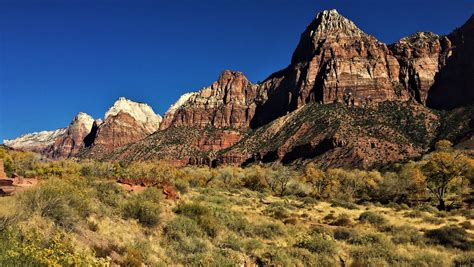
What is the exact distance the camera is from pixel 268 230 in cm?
2178

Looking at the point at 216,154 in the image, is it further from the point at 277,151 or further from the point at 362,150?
the point at 362,150

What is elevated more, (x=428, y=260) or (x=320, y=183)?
(x=320, y=183)

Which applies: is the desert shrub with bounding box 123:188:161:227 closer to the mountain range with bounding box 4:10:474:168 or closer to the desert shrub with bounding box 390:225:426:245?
the desert shrub with bounding box 390:225:426:245

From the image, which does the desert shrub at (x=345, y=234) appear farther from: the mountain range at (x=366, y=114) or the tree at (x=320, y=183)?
the mountain range at (x=366, y=114)

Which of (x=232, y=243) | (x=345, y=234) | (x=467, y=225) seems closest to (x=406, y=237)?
(x=345, y=234)

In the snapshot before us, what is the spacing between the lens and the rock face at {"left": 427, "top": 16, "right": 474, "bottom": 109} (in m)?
162

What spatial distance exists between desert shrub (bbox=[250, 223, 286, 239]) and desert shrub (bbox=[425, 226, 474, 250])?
26.6 feet

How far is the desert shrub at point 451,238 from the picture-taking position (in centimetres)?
2083

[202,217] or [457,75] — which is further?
[457,75]

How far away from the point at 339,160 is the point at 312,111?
48.4 metres

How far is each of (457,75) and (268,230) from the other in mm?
184752

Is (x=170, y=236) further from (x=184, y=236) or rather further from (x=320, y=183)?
(x=320, y=183)

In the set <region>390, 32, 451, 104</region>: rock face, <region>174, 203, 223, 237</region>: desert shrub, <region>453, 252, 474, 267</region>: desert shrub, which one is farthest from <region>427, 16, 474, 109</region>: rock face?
<region>174, 203, 223, 237</region>: desert shrub

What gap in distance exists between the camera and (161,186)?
87.2ft
